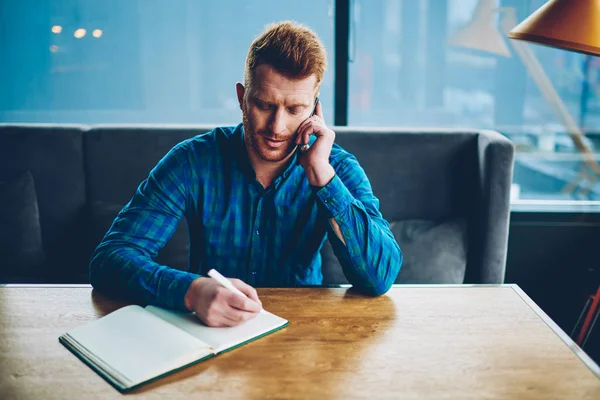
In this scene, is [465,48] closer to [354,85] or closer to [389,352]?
[354,85]

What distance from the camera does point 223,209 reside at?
160 cm

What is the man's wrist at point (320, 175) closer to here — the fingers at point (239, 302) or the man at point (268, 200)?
the man at point (268, 200)

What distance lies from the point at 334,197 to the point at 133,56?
1920mm

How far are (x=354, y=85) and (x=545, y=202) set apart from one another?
1.11 meters

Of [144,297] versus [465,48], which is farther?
[465,48]

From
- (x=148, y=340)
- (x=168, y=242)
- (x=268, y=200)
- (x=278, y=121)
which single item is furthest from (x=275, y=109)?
(x=168, y=242)

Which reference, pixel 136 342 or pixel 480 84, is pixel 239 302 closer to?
pixel 136 342

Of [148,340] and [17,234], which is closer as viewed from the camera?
[148,340]

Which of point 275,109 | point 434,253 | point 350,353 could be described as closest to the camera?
point 350,353

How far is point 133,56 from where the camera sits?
2.96m

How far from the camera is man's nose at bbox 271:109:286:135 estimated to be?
1.50 metres

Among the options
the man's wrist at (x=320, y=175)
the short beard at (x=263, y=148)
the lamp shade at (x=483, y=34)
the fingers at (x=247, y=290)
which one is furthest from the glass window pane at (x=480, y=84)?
the fingers at (x=247, y=290)

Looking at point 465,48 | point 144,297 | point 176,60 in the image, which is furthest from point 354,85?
point 144,297

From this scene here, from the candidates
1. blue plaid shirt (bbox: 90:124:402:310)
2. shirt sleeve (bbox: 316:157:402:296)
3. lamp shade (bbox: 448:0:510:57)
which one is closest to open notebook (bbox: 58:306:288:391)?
shirt sleeve (bbox: 316:157:402:296)
